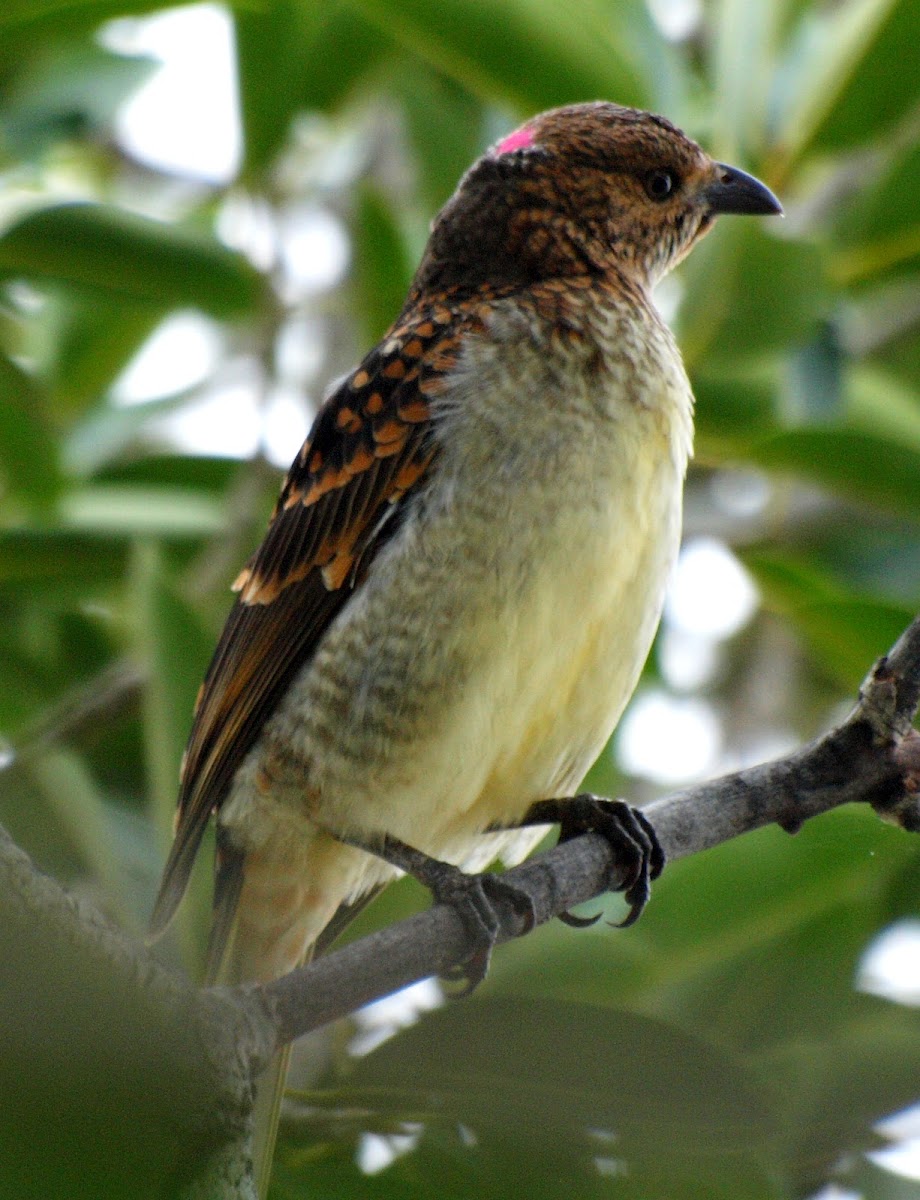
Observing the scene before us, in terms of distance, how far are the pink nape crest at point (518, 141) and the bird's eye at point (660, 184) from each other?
0.25 meters

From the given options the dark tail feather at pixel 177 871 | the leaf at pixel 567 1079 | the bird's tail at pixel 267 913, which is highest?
the leaf at pixel 567 1079

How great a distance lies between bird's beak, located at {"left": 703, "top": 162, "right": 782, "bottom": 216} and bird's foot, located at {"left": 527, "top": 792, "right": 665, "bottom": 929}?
123cm

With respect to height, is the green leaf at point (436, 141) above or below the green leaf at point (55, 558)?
above

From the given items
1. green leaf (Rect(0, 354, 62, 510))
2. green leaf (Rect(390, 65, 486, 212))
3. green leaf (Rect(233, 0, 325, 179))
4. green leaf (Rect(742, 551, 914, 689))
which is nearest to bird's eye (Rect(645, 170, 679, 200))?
green leaf (Rect(390, 65, 486, 212))

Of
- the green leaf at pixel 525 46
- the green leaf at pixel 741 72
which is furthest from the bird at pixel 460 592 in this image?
the green leaf at pixel 741 72

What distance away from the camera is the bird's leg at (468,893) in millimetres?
2387

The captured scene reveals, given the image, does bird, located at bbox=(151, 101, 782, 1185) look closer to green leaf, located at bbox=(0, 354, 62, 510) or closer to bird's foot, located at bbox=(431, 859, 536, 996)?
bird's foot, located at bbox=(431, 859, 536, 996)

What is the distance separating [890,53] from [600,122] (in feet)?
2.13

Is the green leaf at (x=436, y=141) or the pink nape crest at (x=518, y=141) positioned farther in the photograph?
the green leaf at (x=436, y=141)

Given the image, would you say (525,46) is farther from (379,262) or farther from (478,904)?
(478,904)

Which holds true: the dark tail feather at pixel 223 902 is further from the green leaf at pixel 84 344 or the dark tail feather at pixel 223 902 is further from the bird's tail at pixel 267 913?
the green leaf at pixel 84 344

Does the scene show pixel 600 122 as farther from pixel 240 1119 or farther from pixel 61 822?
pixel 240 1119

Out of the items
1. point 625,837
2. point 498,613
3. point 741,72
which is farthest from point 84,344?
point 625,837

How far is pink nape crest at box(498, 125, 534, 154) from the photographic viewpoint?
3332mm
